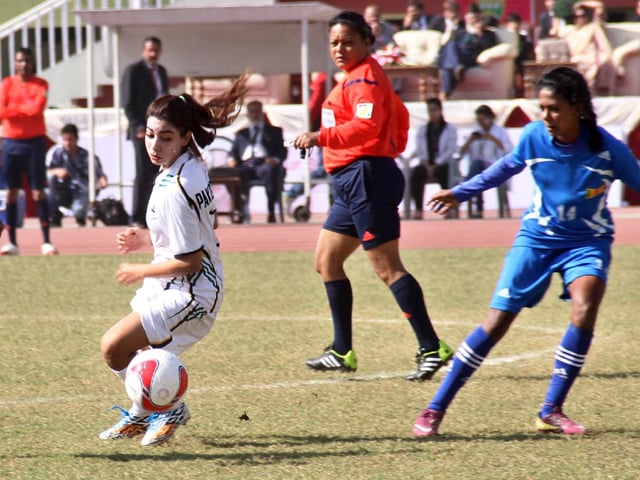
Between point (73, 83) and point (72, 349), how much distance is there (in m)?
16.9

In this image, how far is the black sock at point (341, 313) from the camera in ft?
24.4

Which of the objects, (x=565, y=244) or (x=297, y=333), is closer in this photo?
(x=565, y=244)

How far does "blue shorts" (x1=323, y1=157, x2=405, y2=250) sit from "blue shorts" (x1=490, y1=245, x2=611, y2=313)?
1.58 m

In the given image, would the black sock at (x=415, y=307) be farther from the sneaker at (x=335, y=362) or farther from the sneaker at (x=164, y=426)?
the sneaker at (x=164, y=426)

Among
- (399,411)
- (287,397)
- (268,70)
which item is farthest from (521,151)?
(268,70)

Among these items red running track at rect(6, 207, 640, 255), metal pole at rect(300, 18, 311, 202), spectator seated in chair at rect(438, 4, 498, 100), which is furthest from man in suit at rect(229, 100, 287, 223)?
spectator seated in chair at rect(438, 4, 498, 100)

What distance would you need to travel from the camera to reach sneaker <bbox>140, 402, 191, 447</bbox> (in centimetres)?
545

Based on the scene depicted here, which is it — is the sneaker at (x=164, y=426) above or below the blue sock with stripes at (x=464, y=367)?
below

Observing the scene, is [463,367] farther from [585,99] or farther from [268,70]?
[268,70]

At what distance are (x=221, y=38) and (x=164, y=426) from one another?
15.1 m

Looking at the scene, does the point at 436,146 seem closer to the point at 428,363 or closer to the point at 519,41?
the point at 519,41

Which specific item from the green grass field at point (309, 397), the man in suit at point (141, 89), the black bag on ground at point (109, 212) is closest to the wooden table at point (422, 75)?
the black bag on ground at point (109, 212)

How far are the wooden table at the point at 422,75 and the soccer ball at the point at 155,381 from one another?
15654 mm

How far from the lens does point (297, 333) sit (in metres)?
8.80
